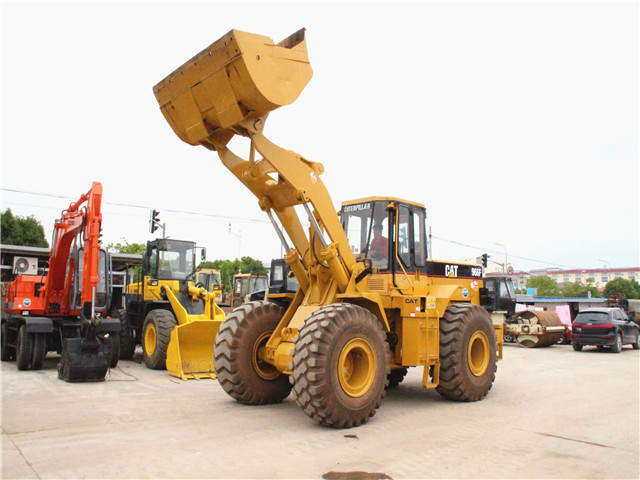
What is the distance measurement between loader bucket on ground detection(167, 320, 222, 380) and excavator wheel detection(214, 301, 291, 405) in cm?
308

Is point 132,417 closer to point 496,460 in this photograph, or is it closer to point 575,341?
point 496,460

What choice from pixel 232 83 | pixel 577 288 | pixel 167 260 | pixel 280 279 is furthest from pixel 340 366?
pixel 577 288

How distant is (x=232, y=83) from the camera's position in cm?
696

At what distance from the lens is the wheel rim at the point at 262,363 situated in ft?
27.4

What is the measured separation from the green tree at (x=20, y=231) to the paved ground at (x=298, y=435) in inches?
1246

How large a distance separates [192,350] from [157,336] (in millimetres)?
1318

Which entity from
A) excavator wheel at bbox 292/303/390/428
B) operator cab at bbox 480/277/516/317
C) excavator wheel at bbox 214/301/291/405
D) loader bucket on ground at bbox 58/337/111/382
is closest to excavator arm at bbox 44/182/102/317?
loader bucket on ground at bbox 58/337/111/382

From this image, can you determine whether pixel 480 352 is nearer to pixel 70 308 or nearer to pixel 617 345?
pixel 70 308

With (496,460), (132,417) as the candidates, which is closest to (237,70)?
(132,417)

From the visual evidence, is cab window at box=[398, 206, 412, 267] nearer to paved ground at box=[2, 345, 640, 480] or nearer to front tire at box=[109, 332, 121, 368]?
paved ground at box=[2, 345, 640, 480]

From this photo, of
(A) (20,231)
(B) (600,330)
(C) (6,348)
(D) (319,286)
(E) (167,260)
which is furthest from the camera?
(A) (20,231)

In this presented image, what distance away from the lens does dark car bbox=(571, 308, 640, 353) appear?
63.3ft

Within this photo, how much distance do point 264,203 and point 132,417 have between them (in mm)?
3485

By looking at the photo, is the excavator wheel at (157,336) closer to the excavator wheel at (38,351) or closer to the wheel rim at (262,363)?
the excavator wheel at (38,351)
